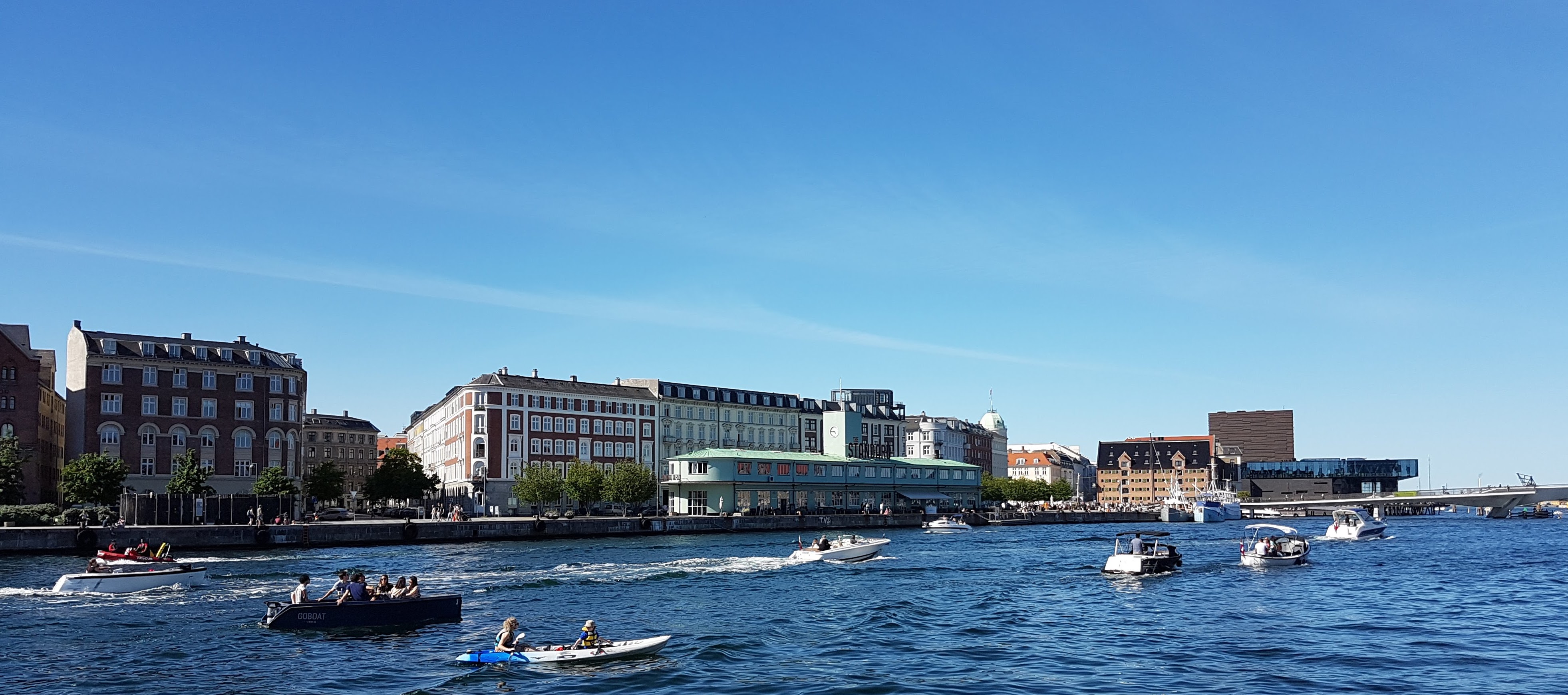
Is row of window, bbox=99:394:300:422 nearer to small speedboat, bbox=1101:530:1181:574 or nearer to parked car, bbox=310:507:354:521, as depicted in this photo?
parked car, bbox=310:507:354:521

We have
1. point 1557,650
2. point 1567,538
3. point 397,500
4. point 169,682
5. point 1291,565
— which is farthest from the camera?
point 397,500

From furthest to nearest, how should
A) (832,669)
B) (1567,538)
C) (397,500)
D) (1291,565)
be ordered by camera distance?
(397,500) → (1567,538) → (1291,565) → (832,669)

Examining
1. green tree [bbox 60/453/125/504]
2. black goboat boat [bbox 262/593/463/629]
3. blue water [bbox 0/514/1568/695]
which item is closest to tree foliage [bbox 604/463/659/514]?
green tree [bbox 60/453/125/504]

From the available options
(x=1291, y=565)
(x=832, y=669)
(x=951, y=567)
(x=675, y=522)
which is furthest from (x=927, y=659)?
(x=675, y=522)

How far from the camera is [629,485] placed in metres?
142

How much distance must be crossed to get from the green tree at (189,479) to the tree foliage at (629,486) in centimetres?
4203

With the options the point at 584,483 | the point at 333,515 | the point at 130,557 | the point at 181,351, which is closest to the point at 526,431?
the point at 584,483

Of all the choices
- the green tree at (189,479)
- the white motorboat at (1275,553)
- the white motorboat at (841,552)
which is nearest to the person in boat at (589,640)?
the white motorboat at (841,552)

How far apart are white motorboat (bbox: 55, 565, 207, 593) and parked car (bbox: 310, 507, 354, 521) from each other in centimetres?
5326

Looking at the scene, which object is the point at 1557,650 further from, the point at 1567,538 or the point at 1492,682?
the point at 1567,538

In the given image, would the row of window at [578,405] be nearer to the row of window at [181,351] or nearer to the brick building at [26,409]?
the row of window at [181,351]

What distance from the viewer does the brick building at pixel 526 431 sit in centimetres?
14688

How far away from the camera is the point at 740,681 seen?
34688mm

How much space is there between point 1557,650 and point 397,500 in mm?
149318
